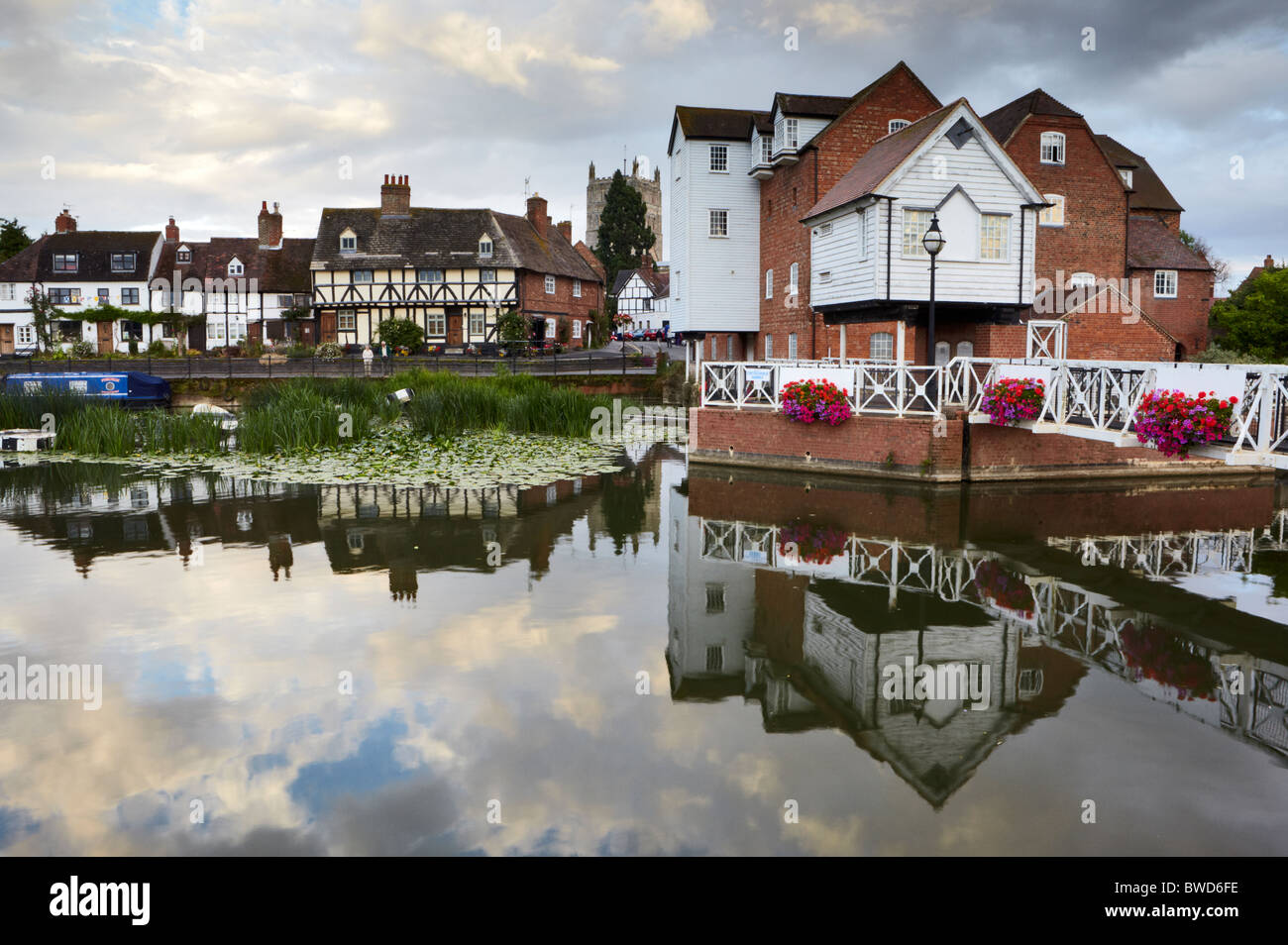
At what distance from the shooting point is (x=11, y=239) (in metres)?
74.0

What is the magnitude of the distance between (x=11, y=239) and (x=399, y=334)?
1692 inches

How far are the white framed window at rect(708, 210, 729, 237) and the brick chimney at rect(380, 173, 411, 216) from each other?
103 feet

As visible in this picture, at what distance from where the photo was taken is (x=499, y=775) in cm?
661

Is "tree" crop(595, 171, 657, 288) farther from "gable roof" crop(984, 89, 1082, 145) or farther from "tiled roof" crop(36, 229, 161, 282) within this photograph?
"gable roof" crop(984, 89, 1082, 145)

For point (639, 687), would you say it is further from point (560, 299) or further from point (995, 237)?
point (560, 299)

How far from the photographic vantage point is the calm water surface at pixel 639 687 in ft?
19.8

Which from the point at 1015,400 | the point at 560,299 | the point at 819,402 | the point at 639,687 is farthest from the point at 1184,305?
the point at 639,687

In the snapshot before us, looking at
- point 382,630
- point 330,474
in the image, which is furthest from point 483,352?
point 382,630

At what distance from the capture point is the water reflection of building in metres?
7.66

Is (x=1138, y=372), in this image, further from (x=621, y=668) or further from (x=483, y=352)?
(x=483, y=352)
